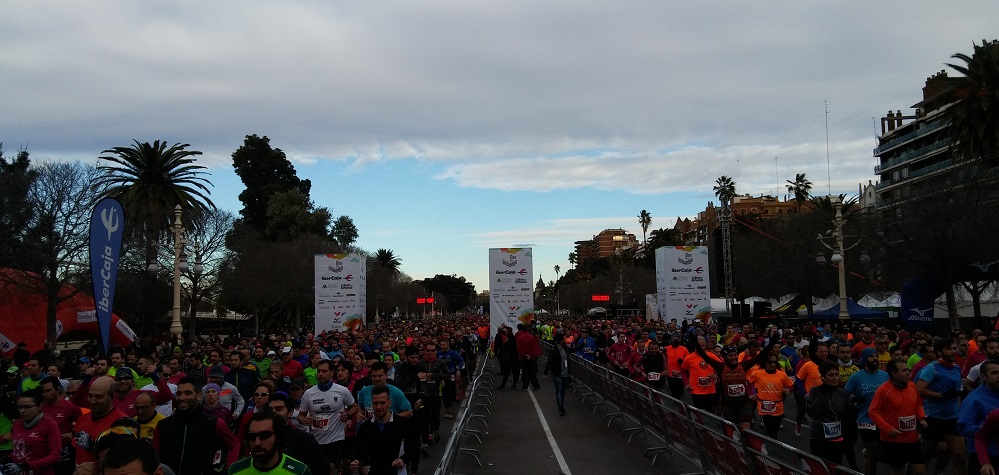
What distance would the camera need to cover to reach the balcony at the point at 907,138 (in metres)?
75.7

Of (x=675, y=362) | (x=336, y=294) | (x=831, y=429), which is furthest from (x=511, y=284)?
(x=831, y=429)

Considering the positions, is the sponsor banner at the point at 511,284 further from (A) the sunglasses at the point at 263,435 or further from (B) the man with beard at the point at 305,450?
(A) the sunglasses at the point at 263,435

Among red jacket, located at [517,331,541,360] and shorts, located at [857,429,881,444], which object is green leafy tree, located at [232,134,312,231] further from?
shorts, located at [857,429,881,444]

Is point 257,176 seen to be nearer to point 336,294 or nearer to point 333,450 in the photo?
point 336,294

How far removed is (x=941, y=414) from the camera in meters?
8.80

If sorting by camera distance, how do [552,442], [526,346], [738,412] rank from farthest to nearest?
[526,346], [552,442], [738,412]

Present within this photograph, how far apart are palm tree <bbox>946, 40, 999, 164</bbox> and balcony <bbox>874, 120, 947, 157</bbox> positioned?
46.2 m

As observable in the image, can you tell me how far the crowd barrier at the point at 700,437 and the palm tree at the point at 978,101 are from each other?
2199 centimetres

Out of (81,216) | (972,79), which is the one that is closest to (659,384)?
(972,79)

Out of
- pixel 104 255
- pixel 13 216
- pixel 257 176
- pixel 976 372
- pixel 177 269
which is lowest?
pixel 976 372

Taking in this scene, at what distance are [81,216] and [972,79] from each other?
36028 mm

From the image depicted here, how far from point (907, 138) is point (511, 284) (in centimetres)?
7125

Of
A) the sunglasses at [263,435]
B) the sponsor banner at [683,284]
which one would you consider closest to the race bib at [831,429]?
the sunglasses at [263,435]

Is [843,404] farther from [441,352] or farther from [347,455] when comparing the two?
[441,352]
